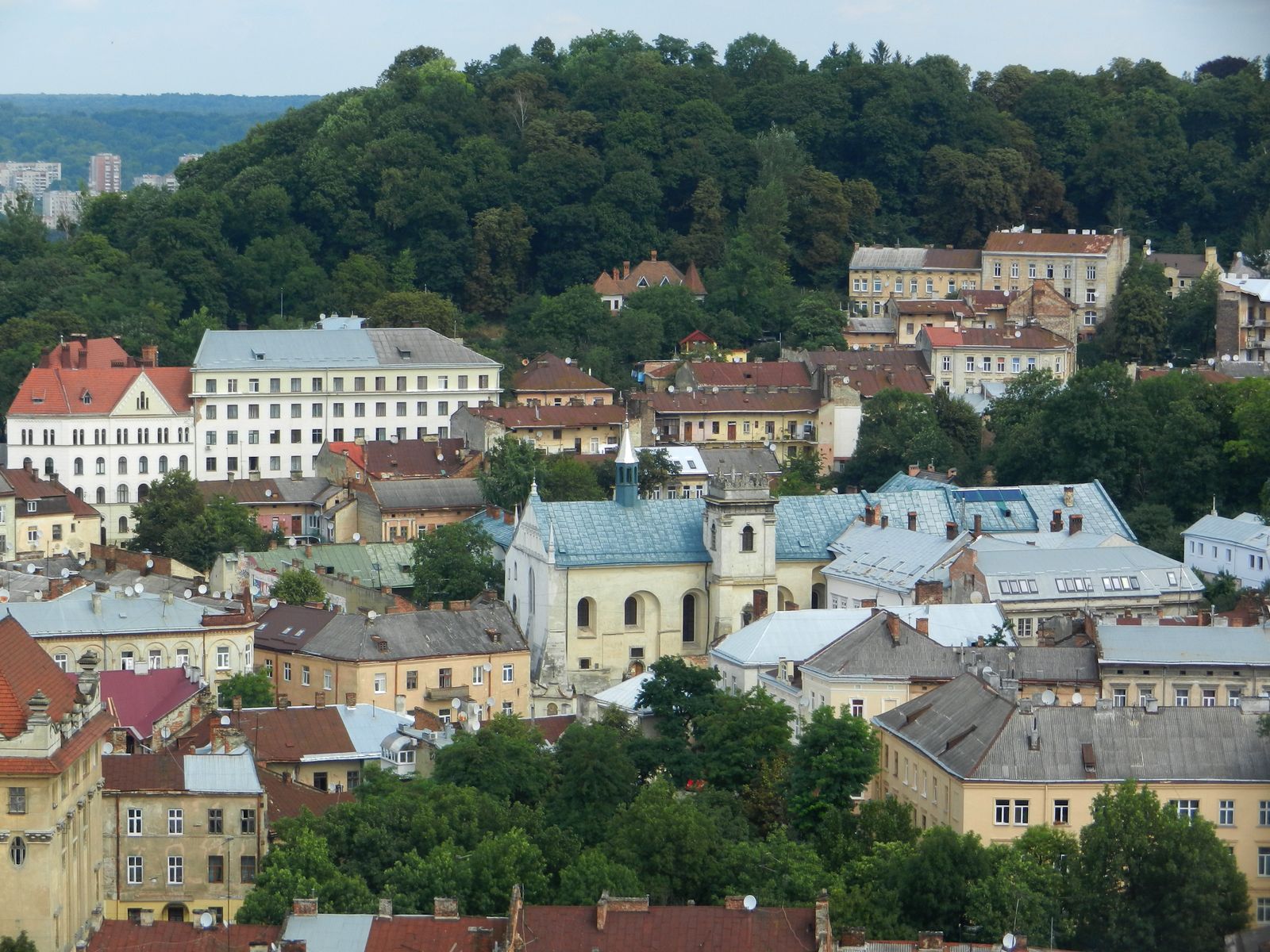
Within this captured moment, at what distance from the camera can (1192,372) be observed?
9038 centimetres

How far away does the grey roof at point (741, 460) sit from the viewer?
289ft

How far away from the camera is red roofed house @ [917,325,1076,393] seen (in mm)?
98938

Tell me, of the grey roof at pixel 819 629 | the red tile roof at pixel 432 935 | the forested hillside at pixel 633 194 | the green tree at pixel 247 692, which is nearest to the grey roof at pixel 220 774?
the red tile roof at pixel 432 935

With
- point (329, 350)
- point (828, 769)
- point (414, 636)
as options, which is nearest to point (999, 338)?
point (329, 350)

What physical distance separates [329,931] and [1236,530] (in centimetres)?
3791

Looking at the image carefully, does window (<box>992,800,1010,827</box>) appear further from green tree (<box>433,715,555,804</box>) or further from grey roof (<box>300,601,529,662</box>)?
grey roof (<box>300,601,529,662</box>)

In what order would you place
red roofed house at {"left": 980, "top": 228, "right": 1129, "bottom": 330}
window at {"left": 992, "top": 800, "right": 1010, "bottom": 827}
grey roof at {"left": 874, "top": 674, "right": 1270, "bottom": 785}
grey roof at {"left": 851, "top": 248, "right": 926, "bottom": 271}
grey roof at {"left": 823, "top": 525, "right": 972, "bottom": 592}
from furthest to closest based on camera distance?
1. grey roof at {"left": 851, "top": 248, "right": 926, "bottom": 271}
2. red roofed house at {"left": 980, "top": 228, "right": 1129, "bottom": 330}
3. grey roof at {"left": 823, "top": 525, "right": 972, "bottom": 592}
4. grey roof at {"left": 874, "top": 674, "right": 1270, "bottom": 785}
5. window at {"left": 992, "top": 800, "right": 1010, "bottom": 827}

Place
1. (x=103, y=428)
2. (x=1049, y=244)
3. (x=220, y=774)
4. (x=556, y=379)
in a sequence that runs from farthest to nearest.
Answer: (x=1049, y=244) → (x=556, y=379) → (x=103, y=428) → (x=220, y=774)

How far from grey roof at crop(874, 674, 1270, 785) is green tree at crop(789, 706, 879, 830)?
1.40 meters

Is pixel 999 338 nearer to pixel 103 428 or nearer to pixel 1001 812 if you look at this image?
→ pixel 103 428

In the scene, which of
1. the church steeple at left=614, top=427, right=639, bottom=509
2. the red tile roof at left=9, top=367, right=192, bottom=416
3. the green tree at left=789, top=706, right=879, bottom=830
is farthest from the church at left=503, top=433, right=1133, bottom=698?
the red tile roof at left=9, top=367, right=192, bottom=416

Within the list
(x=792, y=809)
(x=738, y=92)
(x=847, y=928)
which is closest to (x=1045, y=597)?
(x=792, y=809)

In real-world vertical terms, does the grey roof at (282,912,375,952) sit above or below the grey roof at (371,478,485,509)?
below

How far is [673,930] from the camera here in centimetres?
4034
